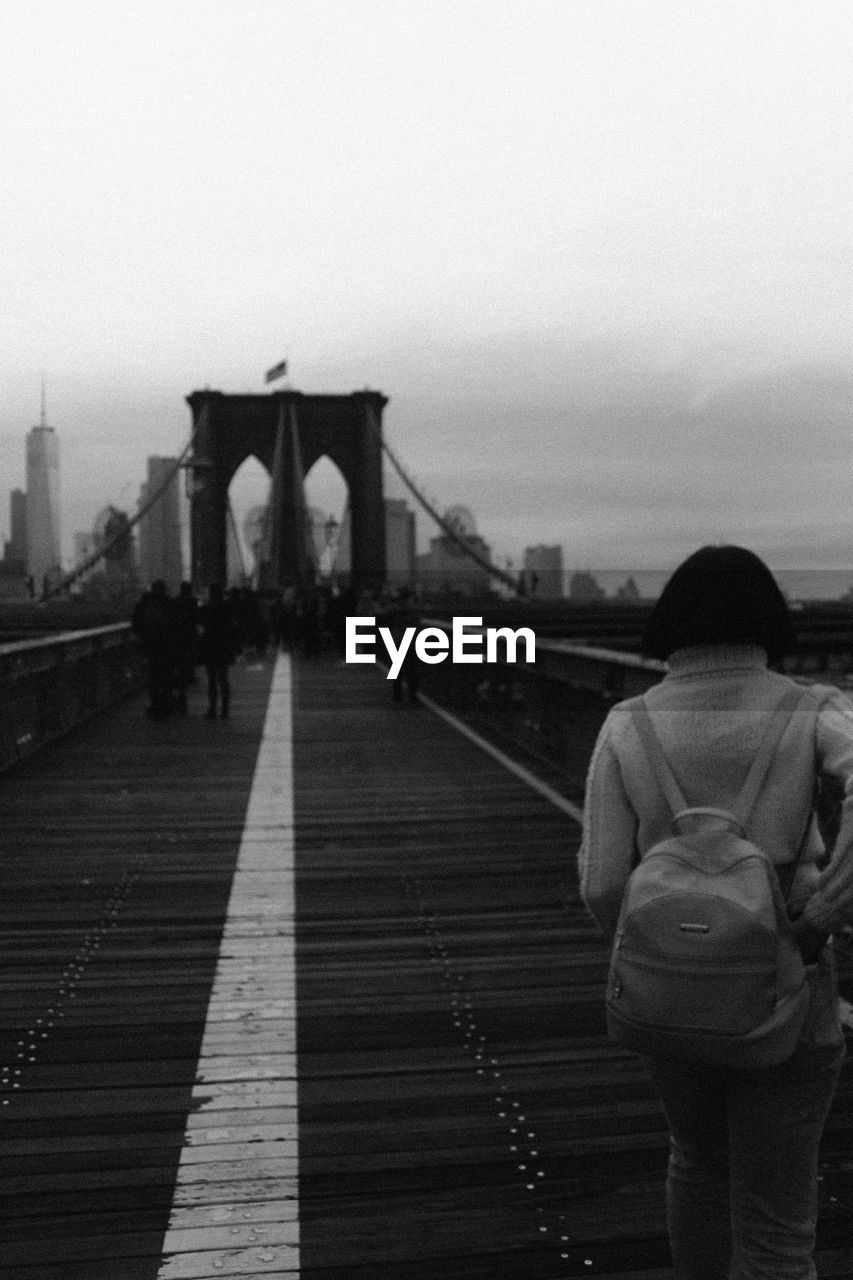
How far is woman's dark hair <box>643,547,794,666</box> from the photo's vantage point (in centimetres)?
292

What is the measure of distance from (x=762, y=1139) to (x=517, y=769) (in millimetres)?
11757

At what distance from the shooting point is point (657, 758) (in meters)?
2.89

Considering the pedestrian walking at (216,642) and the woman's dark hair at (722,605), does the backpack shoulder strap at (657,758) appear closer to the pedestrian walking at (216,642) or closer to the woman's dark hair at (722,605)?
the woman's dark hair at (722,605)

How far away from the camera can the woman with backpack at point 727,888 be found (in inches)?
107

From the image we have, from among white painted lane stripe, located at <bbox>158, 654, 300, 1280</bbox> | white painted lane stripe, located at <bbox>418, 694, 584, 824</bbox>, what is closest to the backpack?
white painted lane stripe, located at <bbox>158, 654, 300, 1280</bbox>

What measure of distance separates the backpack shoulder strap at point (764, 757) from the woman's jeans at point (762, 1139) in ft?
0.96

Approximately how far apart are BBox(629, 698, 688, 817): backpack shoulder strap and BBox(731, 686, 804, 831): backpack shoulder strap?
9 centimetres

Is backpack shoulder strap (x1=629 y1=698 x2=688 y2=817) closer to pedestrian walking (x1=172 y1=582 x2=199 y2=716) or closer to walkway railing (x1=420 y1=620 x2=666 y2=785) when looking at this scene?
walkway railing (x1=420 y1=620 x2=666 y2=785)

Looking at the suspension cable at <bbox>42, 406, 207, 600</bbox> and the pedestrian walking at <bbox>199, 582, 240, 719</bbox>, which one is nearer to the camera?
the pedestrian walking at <bbox>199, 582, 240, 719</bbox>

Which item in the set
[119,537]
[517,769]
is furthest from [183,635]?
[119,537]

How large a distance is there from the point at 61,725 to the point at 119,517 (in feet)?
260

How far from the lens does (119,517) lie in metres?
95.9

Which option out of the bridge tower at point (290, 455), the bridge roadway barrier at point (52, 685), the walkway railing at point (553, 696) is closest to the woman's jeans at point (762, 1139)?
the walkway railing at point (553, 696)

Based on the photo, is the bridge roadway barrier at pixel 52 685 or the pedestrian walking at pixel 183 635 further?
the pedestrian walking at pixel 183 635
